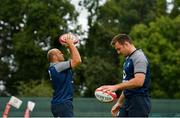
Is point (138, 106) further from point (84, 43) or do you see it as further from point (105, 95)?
point (84, 43)

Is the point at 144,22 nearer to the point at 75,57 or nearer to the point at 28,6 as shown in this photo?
the point at 28,6

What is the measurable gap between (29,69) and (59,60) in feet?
157

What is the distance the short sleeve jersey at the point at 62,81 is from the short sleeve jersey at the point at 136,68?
186 centimetres

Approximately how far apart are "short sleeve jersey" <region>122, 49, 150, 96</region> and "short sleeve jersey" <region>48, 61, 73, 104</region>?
186 cm

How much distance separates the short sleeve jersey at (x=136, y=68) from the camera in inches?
299

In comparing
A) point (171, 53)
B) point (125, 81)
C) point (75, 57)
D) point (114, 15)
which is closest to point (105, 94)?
point (125, 81)

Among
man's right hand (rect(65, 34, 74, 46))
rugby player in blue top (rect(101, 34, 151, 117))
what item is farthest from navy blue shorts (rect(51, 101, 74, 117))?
rugby player in blue top (rect(101, 34, 151, 117))

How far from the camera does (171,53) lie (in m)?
55.2

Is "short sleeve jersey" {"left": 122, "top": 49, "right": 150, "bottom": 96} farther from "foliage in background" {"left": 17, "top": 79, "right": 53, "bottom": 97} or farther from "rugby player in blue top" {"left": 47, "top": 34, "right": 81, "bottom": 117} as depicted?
"foliage in background" {"left": 17, "top": 79, "right": 53, "bottom": 97}

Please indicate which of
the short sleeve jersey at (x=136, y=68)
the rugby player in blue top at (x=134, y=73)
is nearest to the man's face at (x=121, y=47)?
the rugby player in blue top at (x=134, y=73)

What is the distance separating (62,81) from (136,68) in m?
2.29

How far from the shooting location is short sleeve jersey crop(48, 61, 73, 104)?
962cm

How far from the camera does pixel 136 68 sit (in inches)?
299

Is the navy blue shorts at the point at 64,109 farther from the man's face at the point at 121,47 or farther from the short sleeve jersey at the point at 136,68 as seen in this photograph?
the man's face at the point at 121,47
